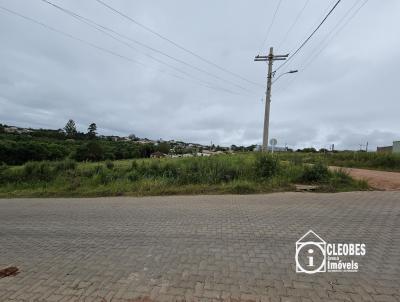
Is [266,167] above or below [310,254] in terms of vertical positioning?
above

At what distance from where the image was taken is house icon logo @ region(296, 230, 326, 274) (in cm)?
338

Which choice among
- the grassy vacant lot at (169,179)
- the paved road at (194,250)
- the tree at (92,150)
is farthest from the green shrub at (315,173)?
the tree at (92,150)

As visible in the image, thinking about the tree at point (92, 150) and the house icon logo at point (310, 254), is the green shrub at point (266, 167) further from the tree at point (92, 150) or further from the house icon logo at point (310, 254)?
the tree at point (92, 150)

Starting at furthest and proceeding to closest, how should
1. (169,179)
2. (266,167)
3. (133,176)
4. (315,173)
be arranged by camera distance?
(133,176), (266,167), (169,179), (315,173)

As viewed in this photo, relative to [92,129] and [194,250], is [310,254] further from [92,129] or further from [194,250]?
[92,129]

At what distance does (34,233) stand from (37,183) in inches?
314

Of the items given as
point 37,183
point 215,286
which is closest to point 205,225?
point 215,286

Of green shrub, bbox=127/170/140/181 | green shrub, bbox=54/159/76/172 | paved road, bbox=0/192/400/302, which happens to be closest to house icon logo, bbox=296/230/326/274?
paved road, bbox=0/192/400/302

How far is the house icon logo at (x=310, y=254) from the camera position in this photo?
3375 millimetres

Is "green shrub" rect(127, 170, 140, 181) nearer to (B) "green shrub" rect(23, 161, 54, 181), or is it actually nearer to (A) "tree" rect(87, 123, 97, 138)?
(B) "green shrub" rect(23, 161, 54, 181)

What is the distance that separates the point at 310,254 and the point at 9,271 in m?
4.55

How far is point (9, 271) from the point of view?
11.7 ft

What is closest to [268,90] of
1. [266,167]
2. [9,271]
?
[266,167]

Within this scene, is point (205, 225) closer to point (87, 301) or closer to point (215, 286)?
point (215, 286)
